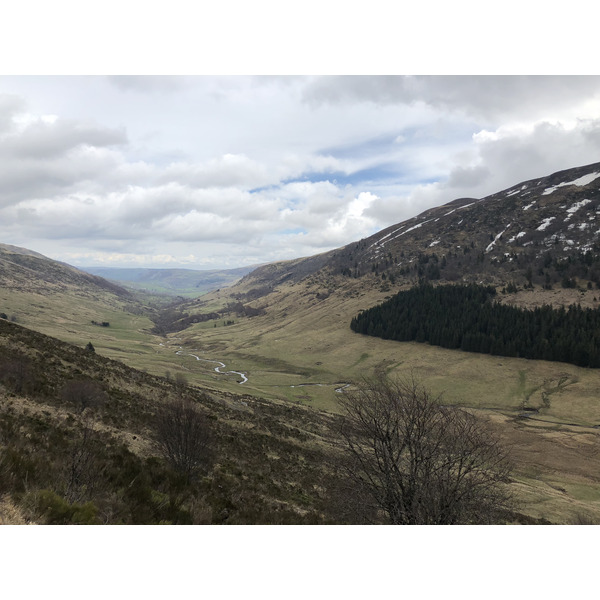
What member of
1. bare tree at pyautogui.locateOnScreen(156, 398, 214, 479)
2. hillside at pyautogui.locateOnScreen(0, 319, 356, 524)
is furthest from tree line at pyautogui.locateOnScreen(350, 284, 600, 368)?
bare tree at pyautogui.locateOnScreen(156, 398, 214, 479)

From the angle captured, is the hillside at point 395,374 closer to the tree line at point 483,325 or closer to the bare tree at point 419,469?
the tree line at point 483,325

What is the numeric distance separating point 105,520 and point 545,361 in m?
138

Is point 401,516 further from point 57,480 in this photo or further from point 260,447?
point 260,447

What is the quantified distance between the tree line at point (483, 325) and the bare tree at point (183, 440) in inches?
5125

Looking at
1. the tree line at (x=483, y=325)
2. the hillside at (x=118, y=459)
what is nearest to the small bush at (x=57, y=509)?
the hillside at (x=118, y=459)

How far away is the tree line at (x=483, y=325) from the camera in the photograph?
365ft

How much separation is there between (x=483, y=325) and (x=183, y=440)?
143 m

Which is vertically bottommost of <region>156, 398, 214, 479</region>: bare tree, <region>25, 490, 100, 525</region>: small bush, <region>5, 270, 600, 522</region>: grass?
<region>5, 270, 600, 522</region>: grass

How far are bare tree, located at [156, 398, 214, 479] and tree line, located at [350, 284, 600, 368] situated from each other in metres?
130

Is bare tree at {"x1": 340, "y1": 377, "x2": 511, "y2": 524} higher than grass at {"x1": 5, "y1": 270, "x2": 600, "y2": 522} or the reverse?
higher

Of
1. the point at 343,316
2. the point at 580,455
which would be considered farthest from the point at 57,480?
the point at 343,316

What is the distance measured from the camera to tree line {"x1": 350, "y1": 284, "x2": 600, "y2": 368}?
11125 cm

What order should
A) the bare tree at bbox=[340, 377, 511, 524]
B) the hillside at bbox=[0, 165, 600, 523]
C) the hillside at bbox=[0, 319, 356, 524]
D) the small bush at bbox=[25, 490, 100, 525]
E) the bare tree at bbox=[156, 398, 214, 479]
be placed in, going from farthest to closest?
1. the hillside at bbox=[0, 165, 600, 523]
2. the bare tree at bbox=[156, 398, 214, 479]
3. the bare tree at bbox=[340, 377, 511, 524]
4. the hillside at bbox=[0, 319, 356, 524]
5. the small bush at bbox=[25, 490, 100, 525]

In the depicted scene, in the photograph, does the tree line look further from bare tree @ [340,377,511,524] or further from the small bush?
the small bush
